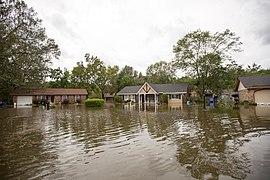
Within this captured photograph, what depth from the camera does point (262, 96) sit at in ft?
86.2

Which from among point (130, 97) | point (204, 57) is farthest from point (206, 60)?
point (130, 97)

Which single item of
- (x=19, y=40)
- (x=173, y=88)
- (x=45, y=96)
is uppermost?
(x=19, y=40)

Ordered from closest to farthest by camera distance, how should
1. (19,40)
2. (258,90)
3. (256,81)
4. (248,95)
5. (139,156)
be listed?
(139,156) → (19,40) → (258,90) → (248,95) → (256,81)

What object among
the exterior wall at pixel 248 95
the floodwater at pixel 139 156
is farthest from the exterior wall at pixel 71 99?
the floodwater at pixel 139 156

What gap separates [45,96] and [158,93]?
87.1 ft

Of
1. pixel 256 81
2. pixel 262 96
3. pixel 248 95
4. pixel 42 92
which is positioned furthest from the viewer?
pixel 42 92

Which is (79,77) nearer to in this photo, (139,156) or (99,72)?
(99,72)

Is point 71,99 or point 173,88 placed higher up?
point 173,88

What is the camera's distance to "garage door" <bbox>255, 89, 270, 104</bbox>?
1019 inches

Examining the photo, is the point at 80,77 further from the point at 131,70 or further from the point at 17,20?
the point at 17,20

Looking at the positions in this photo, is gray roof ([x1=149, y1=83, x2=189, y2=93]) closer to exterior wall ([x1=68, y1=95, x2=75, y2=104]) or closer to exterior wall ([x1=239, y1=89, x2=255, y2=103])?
exterior wall ([x1=239, y1=89, x2=255, y2=103])

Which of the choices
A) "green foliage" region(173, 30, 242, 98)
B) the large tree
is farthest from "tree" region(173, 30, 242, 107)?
the large tree

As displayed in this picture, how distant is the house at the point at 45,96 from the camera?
39.0 metres

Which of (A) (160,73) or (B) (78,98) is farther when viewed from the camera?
(A) (160,73)
